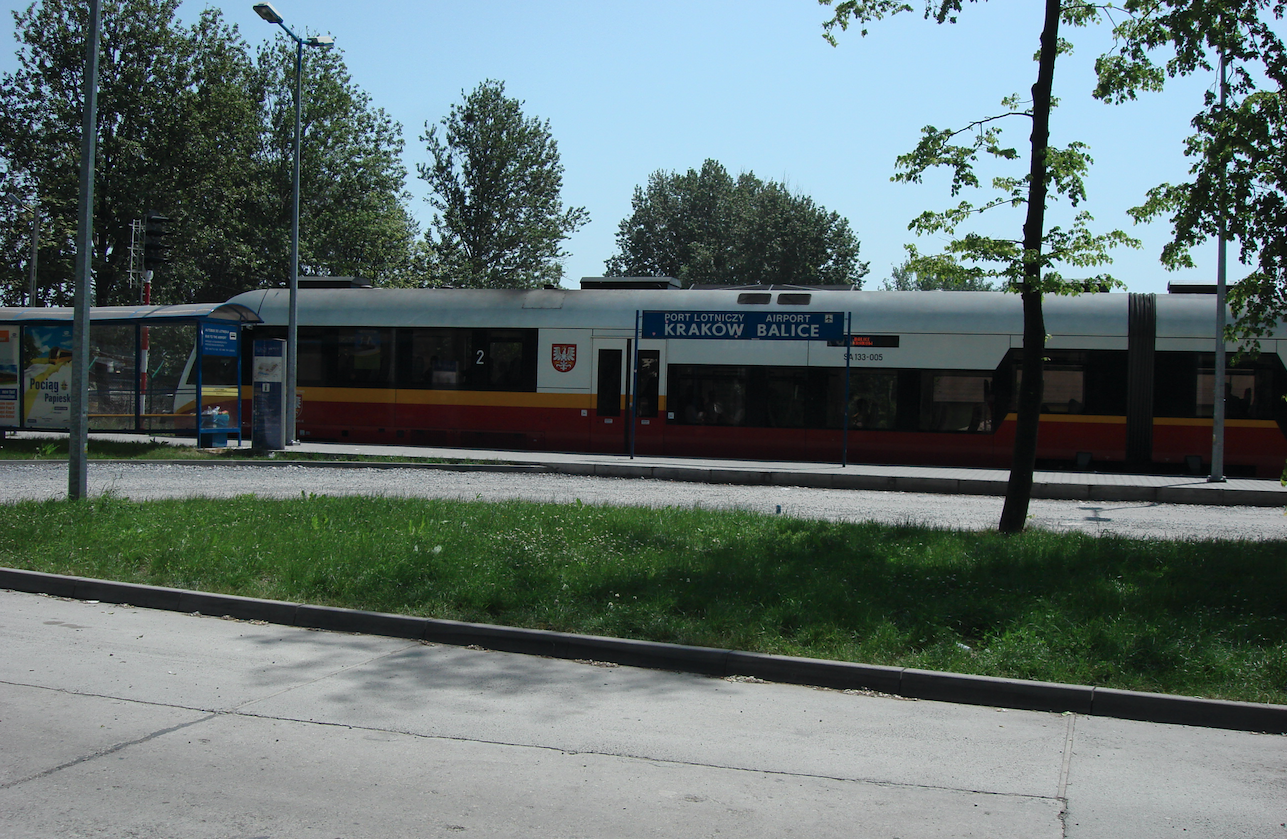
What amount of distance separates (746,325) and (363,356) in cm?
875

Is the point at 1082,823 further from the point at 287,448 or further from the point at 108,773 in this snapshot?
the point at 287,448

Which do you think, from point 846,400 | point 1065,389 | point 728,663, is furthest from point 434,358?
point 728,663

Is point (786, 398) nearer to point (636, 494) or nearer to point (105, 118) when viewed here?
point (636, 494)

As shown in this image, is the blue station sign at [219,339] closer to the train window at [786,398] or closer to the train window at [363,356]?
the train window at [363,356]

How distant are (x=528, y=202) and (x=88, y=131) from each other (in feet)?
144

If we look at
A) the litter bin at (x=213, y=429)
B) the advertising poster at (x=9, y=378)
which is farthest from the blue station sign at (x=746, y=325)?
the advertising poster at (x=9, y=378)

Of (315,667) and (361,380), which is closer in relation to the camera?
(315,667)

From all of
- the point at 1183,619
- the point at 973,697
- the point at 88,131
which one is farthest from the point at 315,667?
the point at 88,131

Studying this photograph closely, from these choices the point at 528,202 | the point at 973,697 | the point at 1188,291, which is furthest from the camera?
the point at 528,202

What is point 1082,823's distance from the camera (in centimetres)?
422

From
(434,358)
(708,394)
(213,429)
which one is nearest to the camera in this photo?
(213,429)

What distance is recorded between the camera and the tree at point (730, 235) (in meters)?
65.2

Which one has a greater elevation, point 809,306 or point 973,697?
point 809,306

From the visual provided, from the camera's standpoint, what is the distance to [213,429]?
2112cm
